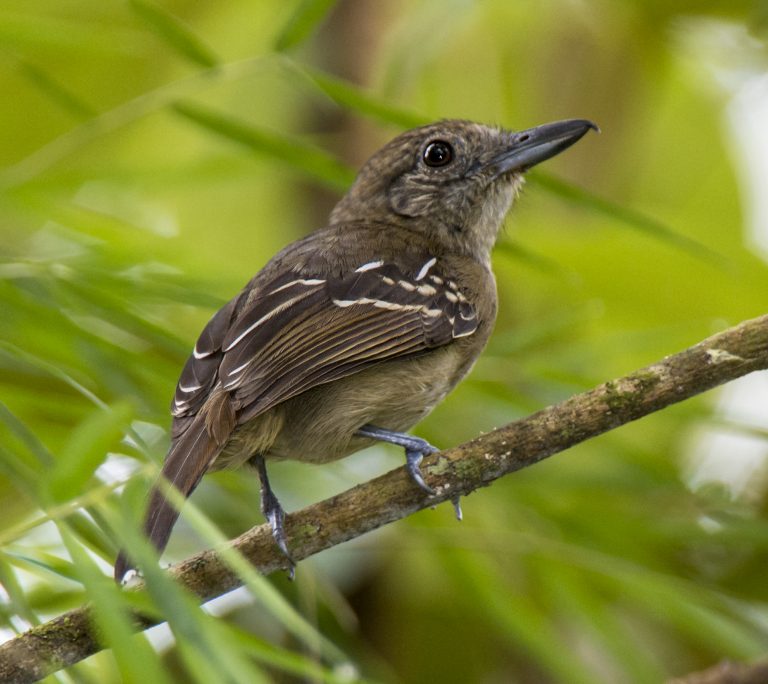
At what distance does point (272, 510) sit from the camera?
3219mm

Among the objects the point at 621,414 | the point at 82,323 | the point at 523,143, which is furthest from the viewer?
the point at 523,143

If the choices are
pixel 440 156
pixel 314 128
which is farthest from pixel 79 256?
pixel 314 128

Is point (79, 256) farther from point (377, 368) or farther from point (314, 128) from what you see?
point (314, 128)

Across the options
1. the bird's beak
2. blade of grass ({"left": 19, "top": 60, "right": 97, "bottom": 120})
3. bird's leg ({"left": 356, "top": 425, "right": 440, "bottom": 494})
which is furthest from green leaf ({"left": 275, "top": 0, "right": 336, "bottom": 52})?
bird's leg ({"left": 356, "top": 425, "right": 440, "bottom": 494})

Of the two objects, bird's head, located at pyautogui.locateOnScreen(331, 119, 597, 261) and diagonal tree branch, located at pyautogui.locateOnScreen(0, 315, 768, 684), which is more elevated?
bird's head, located at pyautogui.locateOnScreen(331, 119, 597, 261)

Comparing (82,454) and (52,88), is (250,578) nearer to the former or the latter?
(82,454)

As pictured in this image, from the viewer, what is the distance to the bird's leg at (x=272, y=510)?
2.77 meters

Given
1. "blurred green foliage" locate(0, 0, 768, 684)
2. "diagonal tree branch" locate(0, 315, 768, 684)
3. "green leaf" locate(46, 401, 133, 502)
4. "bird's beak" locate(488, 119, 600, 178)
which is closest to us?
"green leaf" locate(46, 401, 133, 502)

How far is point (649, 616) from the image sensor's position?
184 inches

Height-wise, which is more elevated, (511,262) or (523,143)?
(523,143)

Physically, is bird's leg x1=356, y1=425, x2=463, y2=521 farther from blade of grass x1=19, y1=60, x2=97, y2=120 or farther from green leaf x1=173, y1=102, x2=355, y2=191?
blade of grass x1=19, y1=60, x2=97, y2=120

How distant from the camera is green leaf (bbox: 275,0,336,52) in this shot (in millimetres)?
3479

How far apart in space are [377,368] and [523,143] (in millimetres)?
1122

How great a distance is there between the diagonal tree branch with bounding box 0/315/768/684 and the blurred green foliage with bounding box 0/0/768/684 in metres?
0.23
